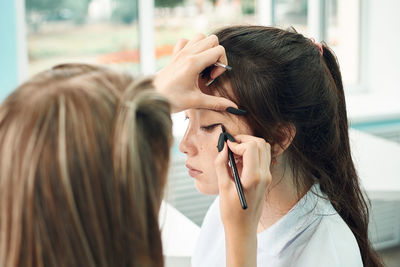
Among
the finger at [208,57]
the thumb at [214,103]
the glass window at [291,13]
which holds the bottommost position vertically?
the thumb at [214,103]

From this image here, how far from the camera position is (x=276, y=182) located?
1.06 metres

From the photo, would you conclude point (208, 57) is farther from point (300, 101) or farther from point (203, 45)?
point (300, 101)

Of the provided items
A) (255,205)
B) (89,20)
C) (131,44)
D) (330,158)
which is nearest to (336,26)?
(131,44)

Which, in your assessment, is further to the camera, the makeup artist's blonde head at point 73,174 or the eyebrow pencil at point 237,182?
the eyebrow pencil at point 237,182

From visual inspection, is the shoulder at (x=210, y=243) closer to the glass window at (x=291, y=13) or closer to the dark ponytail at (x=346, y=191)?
the dark ponytail at (x=346, y=191)

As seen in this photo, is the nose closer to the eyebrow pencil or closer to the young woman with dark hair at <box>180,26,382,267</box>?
the young woman with dark hair at <box>180,26,382,267</box>

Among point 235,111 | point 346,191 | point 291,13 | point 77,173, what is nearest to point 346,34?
point 291,13

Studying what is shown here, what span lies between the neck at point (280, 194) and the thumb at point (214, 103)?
175mm

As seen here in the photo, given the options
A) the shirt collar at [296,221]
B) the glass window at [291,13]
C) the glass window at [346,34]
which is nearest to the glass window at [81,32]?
the glass window at [291,13]

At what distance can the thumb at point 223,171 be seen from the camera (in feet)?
2.82

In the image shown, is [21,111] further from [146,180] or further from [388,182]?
[388,182]

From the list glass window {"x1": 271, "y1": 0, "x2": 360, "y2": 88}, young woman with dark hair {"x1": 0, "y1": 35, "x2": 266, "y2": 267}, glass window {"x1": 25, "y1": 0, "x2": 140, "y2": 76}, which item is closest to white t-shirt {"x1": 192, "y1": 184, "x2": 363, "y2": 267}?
young woman with dark hair {"x1": 0, "y1": 35, "x2": 266, "y2": 267}

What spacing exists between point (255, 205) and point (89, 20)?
167cm

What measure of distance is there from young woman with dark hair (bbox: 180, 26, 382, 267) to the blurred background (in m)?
0.65
